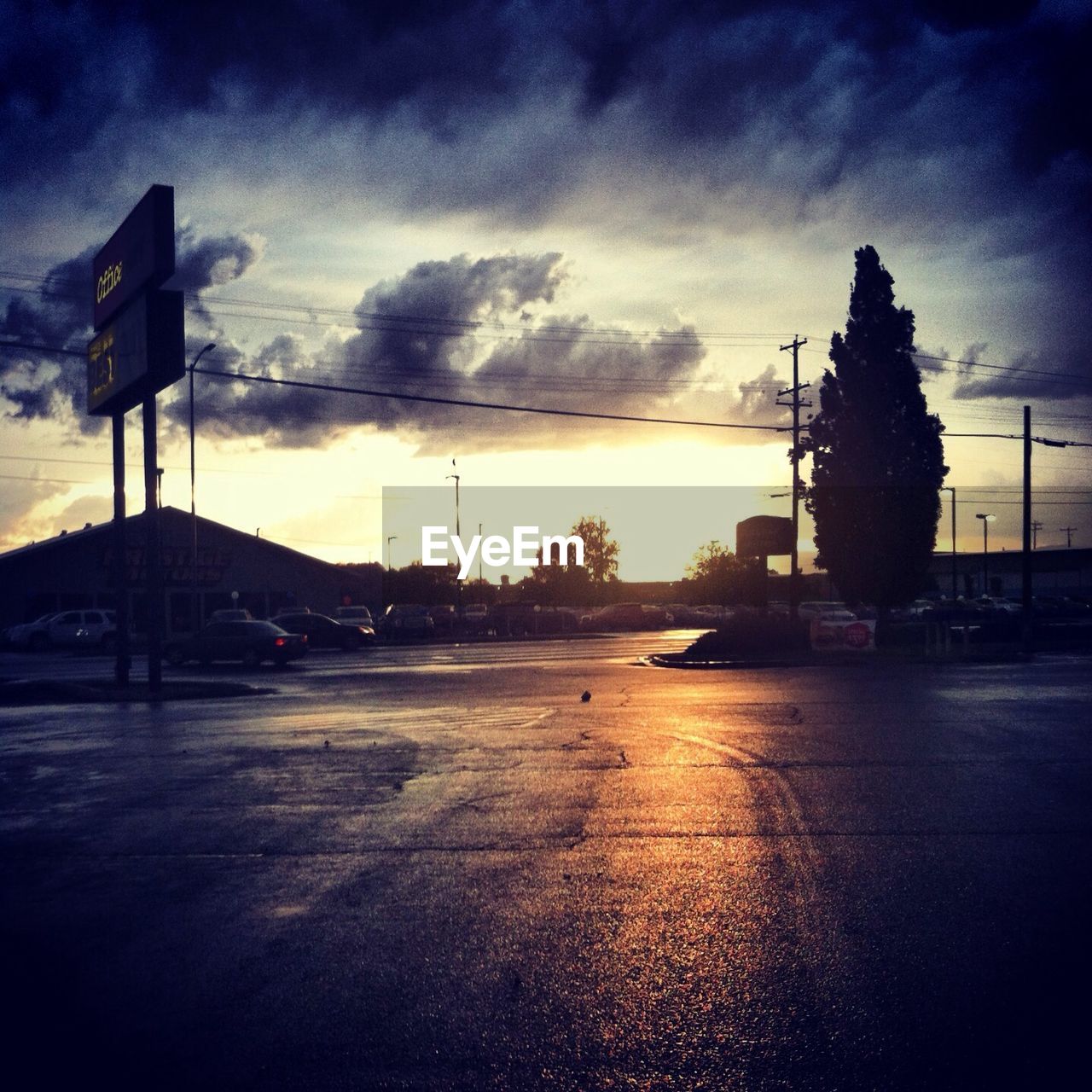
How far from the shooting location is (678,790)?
1021 centimetres

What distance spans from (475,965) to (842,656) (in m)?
29.0

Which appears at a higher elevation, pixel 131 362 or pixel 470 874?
pixel 131 362

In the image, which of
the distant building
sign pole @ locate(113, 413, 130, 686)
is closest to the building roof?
sign pole @ locate(113, 413, 130, 686)

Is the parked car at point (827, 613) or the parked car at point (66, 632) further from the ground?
the parked car at point (827, 613)

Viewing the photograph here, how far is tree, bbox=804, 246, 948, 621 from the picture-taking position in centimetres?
4456

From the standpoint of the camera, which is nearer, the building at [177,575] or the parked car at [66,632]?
the parked car at [66,632]

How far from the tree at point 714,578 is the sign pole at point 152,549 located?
83.6 metres

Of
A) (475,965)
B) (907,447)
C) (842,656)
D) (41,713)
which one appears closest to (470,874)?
(475,965)

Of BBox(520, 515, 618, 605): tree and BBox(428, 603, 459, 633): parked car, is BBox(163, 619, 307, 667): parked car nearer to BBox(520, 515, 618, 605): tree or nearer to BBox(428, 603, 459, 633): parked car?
BBox(428, 603, 459, 633): parked car

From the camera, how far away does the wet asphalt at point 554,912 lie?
432cm

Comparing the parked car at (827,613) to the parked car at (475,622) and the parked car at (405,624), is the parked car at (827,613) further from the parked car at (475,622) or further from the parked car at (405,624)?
the parked car at (405,624)

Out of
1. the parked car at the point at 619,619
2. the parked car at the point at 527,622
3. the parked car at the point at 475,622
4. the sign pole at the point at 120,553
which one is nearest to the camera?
the sign pole at the point at 120,553

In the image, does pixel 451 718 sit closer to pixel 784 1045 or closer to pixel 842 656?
pixel 784 1045

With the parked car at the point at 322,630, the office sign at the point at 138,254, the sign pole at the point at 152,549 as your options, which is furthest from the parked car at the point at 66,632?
the sign pole at the point at 152,549
